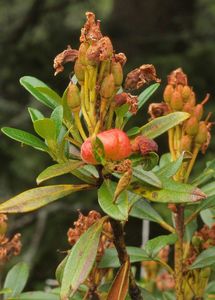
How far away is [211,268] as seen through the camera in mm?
1188

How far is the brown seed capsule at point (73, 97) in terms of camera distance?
3.19 ft

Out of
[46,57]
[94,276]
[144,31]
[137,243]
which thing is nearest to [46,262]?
[137,243]

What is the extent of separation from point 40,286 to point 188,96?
3126mm

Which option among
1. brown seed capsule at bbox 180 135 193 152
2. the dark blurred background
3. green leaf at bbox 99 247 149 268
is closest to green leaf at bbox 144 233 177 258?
green leaf at bbox 99 247 149 268

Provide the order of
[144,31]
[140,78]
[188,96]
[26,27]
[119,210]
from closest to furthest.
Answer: [119,210] < [140,78] < [188,96] < [26,27] < [144,31]

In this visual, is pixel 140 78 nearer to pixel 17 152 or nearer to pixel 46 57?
pixel 17 152

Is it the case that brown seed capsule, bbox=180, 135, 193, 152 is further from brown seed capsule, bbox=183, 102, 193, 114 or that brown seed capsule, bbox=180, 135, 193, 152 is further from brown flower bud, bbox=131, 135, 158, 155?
brown flower bud, bbox=131, 135, 158, 155

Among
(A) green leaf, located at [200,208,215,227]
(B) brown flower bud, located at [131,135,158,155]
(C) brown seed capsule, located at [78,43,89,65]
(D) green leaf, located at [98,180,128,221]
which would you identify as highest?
(C) brown seed capsule, located at [78,43,89,65]

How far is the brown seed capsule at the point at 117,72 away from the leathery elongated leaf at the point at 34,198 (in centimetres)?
18

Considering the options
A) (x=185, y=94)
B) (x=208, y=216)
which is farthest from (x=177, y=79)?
(x=208, y=216)

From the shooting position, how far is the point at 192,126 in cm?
113

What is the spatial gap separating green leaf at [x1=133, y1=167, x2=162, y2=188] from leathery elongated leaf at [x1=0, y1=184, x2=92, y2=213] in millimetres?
90

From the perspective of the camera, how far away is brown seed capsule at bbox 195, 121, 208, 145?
1142mm

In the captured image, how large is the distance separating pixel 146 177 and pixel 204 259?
26 cm
